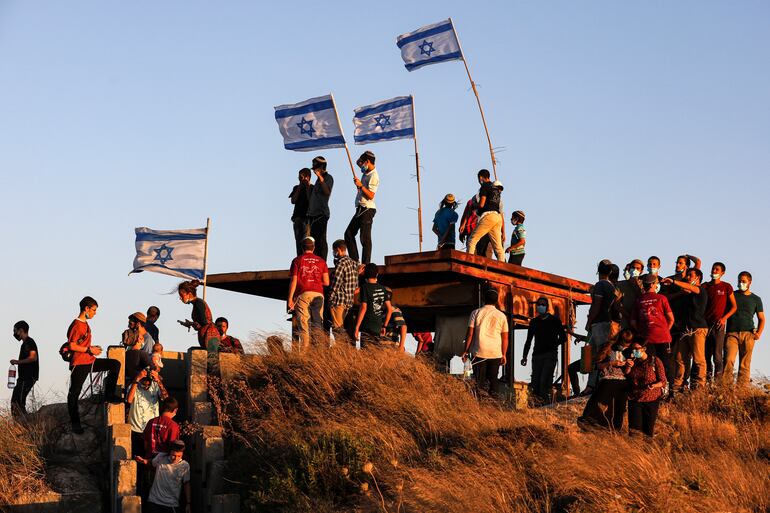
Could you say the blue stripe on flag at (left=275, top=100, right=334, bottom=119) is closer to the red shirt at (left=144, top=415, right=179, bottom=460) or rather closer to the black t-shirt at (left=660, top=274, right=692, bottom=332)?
the black t-shirt at (left=660, top=274, right=692, bottom=332)

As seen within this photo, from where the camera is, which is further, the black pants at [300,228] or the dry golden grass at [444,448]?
the black pants at [300,228]

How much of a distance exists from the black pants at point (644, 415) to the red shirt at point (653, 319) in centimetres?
215

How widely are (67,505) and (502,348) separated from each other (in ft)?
19.6

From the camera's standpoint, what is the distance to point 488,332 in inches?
696

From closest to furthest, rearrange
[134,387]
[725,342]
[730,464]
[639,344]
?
[730,464] → [639,344] → [134,387] → [725,342]

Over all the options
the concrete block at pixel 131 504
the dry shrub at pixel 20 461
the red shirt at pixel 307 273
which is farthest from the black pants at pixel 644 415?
the dry shrub at pixel 20 461

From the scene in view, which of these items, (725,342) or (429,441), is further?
(725,342)

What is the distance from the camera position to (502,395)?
18078 mm

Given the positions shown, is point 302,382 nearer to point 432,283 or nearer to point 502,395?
point 502,395

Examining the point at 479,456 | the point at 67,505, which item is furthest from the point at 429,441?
the point at 67,505

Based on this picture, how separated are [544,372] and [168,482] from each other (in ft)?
21.9

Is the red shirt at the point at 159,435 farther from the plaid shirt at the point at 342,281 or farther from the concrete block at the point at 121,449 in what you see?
the plaid shirt at the point at 342,281

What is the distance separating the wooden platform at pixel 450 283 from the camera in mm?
21047

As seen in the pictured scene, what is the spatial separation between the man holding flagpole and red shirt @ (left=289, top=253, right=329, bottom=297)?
231cm
